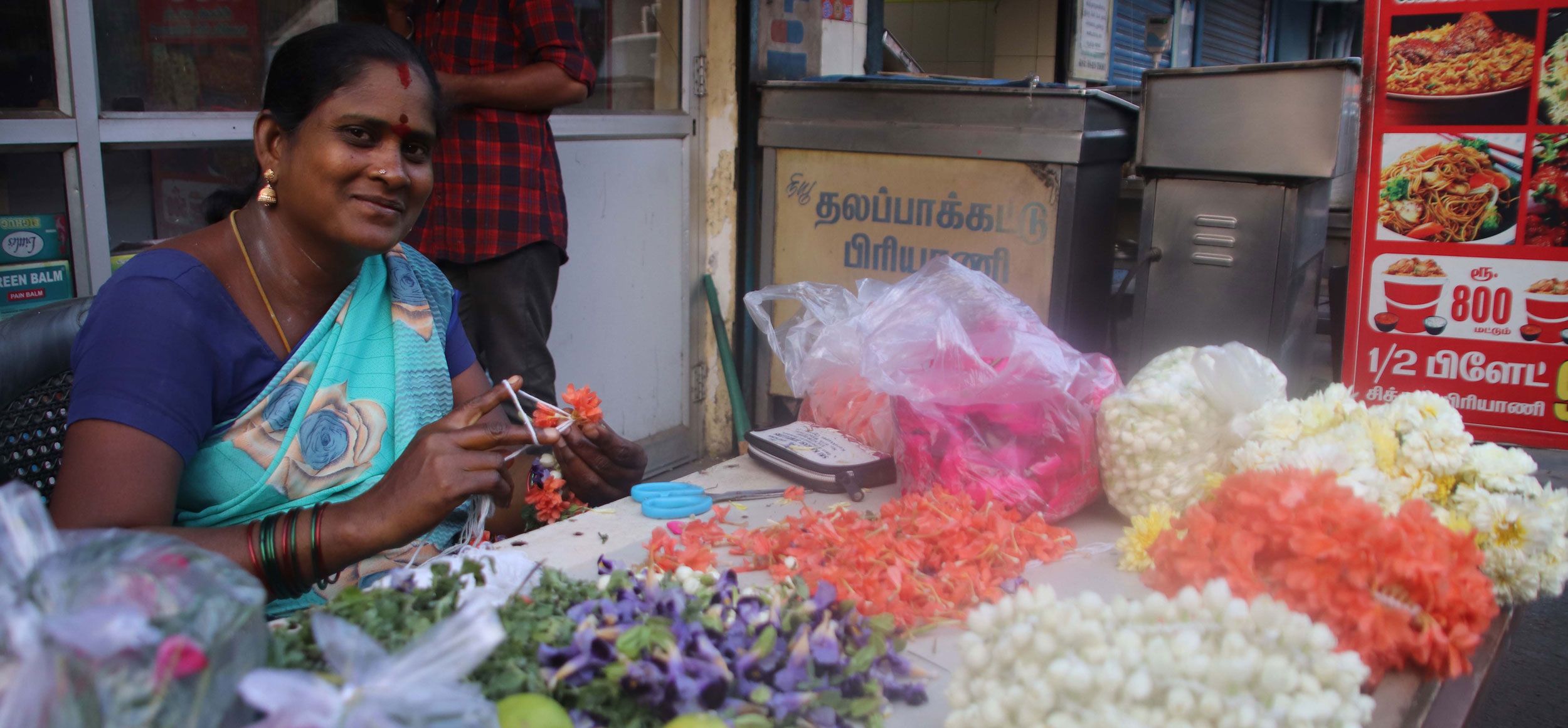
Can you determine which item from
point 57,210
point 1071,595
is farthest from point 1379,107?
point 57,210

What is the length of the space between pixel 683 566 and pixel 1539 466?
4596mm

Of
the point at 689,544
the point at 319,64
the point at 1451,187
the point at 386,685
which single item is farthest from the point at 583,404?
the point at 1451,187

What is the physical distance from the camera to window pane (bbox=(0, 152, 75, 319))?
2420 mm

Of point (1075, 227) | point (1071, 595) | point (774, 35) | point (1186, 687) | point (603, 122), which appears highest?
point (774, 35)

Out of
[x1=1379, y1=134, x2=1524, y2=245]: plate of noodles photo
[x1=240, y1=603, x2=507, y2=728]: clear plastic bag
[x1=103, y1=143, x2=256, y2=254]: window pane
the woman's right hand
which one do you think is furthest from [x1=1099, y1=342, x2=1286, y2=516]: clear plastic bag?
[x1=103, y1=143, x2=256, y2=254]: window pane

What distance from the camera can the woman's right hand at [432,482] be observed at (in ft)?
5.16

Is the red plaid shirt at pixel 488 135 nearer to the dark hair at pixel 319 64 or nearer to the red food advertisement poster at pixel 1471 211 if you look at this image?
the dark hair at pixel 319 64

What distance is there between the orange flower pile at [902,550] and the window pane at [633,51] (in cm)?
255

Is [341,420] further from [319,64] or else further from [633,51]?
[633,51]

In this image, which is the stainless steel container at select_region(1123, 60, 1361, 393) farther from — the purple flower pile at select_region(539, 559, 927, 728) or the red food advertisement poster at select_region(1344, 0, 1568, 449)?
the purple flower pile at select_region(539, 559, 927, 728)

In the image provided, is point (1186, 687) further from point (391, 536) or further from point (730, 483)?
point (730, 483)

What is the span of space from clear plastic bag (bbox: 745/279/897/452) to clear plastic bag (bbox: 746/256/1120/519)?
6 cm

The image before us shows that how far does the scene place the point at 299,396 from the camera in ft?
5.84

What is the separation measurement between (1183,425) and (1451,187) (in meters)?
2.17
